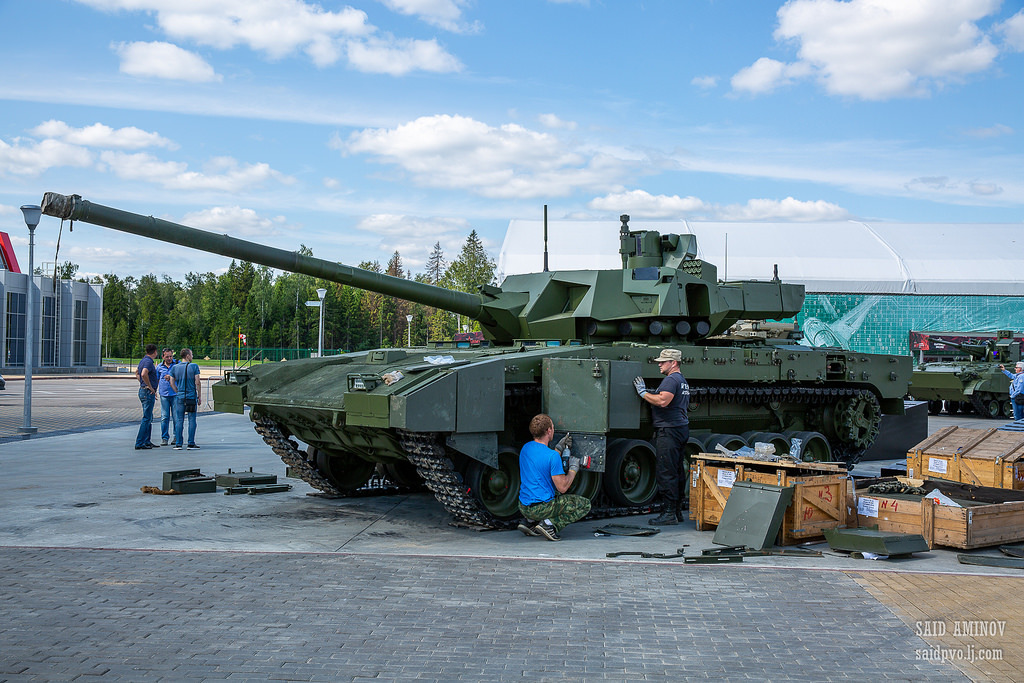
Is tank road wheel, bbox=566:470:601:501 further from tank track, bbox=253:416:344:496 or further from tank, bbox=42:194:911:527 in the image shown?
tank track, bbox=253:416:344:496

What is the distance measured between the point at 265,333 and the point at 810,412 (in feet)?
260

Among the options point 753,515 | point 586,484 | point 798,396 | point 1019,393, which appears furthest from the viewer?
point 1019,393

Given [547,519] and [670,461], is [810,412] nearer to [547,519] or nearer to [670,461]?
[670,461]

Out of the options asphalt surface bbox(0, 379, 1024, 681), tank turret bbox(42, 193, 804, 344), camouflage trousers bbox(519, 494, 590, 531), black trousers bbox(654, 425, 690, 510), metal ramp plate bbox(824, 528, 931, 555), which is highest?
tank turret bbox(42, 193, 804, 344)

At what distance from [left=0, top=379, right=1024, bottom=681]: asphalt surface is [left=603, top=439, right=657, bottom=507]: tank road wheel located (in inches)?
19.9

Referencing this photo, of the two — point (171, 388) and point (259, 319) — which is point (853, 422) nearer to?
point (171, 388)

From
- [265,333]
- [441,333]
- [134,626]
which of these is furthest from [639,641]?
[265,333]

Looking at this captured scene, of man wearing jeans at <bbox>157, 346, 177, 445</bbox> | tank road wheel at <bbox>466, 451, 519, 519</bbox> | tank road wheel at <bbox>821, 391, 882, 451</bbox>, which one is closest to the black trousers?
tank road wheel at <bbox>466, 451, 519, 519</bbox>

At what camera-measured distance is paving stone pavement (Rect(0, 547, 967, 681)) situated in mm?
5324

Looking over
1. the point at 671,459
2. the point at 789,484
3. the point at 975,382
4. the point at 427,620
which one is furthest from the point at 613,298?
the point at 975,382

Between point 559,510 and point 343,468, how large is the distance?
144 inches

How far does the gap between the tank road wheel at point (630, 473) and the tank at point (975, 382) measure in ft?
59.0

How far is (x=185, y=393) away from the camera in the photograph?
16.7 metres

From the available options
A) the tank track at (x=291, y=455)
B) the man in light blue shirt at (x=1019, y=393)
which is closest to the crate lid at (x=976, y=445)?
the tank track at (x=291, y=455)
